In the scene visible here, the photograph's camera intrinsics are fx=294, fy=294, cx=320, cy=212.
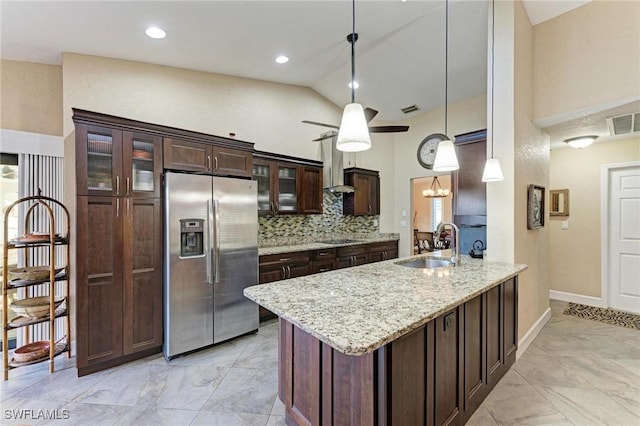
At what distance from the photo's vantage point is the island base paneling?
1.26 m

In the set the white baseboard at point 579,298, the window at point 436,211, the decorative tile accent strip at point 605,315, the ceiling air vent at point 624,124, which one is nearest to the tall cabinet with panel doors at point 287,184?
the ceiling air vent at point 624,124

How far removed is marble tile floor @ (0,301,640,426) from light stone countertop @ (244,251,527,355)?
93 cm

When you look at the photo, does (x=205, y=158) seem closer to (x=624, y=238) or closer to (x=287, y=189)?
(x=287, y=189)

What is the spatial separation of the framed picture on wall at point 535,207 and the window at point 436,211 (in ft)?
24.2

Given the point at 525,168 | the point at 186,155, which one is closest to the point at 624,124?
the point at 525,168

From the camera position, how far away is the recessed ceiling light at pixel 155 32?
2.63 metres

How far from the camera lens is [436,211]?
10617 millimetres

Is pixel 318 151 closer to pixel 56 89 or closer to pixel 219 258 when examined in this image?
pixel 219 258

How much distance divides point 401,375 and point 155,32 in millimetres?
3306

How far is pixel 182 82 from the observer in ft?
11.3

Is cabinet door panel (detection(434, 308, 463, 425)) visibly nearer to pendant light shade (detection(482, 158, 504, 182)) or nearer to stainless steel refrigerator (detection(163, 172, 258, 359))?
pendant light shade (detection(482, 158, 504, 182))

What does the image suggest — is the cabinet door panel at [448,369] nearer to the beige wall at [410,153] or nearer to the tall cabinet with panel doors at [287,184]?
the tall cabinet with panel doors at [287,184]

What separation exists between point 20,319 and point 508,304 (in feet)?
13.7

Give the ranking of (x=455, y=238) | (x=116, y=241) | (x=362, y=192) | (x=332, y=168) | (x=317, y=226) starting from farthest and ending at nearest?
(x=362, y=192) → (x=317, y=226) → (x=332, y=168) → (x=455, y=238) → (x=116, y=241)
